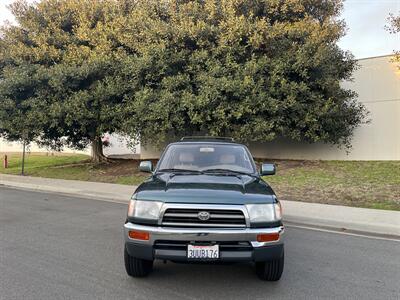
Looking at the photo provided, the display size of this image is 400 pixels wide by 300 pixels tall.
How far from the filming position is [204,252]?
14.6ft

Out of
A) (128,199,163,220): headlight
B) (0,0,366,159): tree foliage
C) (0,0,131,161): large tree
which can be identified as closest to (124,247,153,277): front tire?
(128,199,163,220): headlight

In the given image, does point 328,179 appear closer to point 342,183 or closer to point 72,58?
point 342,183

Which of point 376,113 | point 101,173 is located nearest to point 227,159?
point 376,113

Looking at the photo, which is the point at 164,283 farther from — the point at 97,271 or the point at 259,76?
the point at 259,76

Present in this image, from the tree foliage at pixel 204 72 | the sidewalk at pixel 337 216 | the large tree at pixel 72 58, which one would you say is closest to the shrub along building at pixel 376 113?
the tree foliage at pixel 204 72

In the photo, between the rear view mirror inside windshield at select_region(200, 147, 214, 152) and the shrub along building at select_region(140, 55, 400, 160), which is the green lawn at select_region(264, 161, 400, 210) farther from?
the rear view mirror inside windshield at select_region(200, 147, 214, 152)

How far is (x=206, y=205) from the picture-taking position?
14.9ft

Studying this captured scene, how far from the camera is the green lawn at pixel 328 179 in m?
11.8

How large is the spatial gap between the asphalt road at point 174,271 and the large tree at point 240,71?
8253 mm

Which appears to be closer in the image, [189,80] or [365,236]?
[365,236]

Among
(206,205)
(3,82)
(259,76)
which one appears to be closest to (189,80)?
(259,76)

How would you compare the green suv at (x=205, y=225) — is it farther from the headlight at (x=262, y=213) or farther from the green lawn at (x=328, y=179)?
the green lawn at (x=328, y=179)

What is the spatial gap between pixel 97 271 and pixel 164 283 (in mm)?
1034

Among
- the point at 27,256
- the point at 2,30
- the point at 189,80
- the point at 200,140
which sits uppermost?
the point at 2,30
